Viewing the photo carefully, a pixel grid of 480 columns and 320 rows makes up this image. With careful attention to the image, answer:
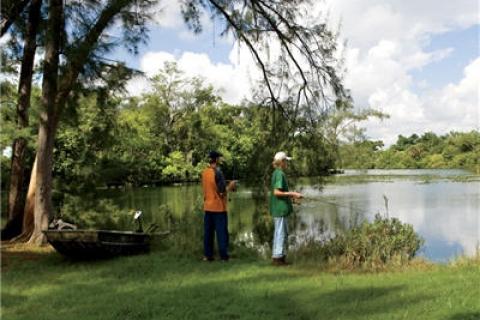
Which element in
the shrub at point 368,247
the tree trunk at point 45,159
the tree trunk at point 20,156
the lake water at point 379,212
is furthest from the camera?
the tree trunk at point 20,156

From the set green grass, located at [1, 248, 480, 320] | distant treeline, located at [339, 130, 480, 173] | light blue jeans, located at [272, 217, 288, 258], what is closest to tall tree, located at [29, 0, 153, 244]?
green grass, located at [1, 248, 480, 320]

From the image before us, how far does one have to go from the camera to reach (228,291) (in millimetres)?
5887

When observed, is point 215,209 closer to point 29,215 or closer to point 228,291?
point 228,291

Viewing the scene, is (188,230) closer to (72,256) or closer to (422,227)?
(72,256)

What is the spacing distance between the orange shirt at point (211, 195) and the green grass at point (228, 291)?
80 cm

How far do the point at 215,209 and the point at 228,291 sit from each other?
2255 mm

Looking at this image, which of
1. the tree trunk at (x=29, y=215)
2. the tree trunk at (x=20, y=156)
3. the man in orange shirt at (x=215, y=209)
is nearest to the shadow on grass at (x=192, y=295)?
the man in orange shirt at (x=215, y=209)

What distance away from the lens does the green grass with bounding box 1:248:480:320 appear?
500 cm

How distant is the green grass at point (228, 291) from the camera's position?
500cm

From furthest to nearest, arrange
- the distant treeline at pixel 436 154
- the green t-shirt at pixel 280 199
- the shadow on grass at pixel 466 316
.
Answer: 1. the distant treeline at pixel 436 154
2. the green t-shirt at pixel 280 199
3. the shadow on grass at pixel 466 316

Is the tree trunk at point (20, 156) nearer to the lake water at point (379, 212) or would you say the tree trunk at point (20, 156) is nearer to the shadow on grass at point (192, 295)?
the lake water at point (379, 212)

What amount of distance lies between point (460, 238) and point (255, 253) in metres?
8.70

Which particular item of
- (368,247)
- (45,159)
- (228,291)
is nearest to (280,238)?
(368,247)

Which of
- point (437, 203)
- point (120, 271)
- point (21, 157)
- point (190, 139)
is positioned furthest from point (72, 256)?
point (190, 139)
